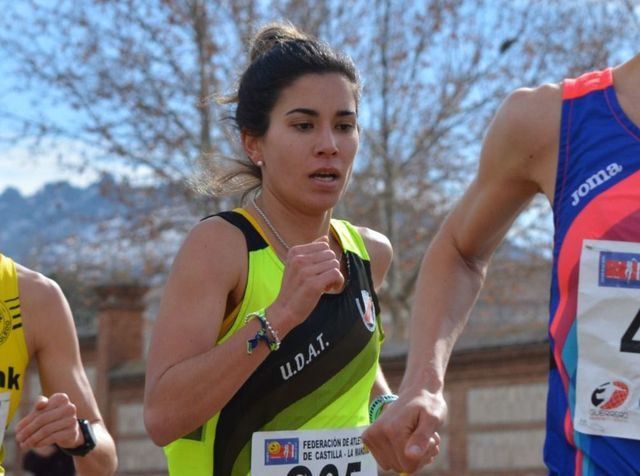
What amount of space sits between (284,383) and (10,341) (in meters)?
0.89

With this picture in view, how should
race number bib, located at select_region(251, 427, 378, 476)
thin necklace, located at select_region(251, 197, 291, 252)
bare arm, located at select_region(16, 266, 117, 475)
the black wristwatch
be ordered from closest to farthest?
race number bib, located at select_region(251, 427, 378, 476) < thin necklace, located at select_region(251, 197, 291, 252) < the black wristwatch < bare arm, located at select_region(16, 266, 117, 475)

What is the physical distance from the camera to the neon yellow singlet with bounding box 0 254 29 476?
12.2ft

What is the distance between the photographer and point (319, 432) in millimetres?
3420

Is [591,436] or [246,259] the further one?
[246,259]

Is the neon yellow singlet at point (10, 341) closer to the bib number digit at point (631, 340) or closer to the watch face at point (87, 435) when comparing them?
the watch face at point (87, 435)

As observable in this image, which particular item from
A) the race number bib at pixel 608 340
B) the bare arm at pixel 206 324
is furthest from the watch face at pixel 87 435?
the race number bib at pixel 608 340

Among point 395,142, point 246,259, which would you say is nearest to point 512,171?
point 246,259

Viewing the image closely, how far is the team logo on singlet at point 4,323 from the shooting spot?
3739 mm

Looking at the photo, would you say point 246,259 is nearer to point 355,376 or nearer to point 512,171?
point 355,376

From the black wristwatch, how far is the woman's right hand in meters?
0.94

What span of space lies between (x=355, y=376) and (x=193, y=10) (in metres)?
14.1

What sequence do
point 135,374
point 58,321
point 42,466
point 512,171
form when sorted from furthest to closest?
point 135,374 → point 42,466 → point 58,321 → point 512,171

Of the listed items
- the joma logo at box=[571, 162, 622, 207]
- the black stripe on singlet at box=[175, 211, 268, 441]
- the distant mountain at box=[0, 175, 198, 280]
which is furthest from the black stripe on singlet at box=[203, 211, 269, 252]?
the distant mountain at box=[0, 175, 198, 280]

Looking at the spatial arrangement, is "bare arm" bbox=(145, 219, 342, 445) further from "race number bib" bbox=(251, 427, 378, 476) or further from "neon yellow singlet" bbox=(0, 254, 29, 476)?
"neon yellow singlet" bbox=(0, 254, 29, 476)
